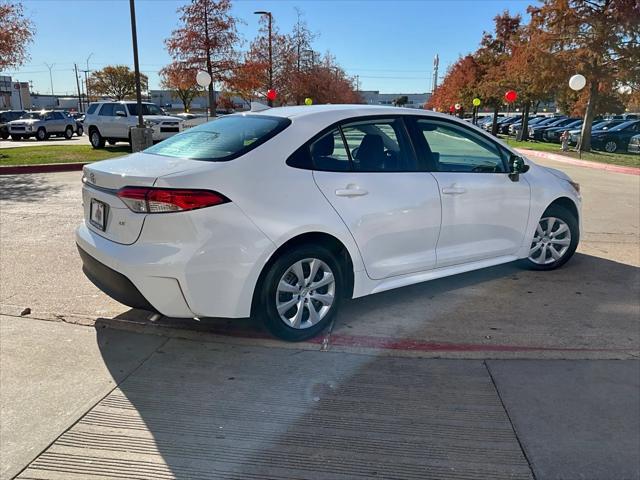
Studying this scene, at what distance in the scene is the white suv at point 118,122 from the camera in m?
19.9

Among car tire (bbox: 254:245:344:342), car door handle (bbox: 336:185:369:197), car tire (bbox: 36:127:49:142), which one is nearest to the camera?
car tire (bbox: 254:245:344:342)

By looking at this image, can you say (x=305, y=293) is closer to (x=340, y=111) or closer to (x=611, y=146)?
(x=340, y=111)

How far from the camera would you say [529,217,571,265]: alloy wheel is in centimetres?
546

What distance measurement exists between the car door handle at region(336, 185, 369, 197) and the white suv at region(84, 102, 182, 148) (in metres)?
17.5

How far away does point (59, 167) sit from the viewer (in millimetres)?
14398

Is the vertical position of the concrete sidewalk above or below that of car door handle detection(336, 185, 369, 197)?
below

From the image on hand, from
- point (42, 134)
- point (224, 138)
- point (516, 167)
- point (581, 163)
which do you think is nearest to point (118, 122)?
point (42, 134)

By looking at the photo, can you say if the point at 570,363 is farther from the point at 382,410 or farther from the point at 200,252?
the point at 200,252

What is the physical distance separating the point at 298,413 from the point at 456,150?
2.97m

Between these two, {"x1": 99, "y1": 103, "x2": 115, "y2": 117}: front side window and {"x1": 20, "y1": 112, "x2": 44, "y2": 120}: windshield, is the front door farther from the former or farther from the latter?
{"x1": 20, "y1": 112, "x2": 44, "y2": 120}: windshield

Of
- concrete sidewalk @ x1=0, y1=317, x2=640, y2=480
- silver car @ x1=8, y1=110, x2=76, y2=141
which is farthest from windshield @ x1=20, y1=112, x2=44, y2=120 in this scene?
concrete sidewalk @ x1=0, y1=317, x2=640, y2=480

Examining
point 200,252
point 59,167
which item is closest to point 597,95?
point 59,167

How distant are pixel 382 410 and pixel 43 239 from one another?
5.31m

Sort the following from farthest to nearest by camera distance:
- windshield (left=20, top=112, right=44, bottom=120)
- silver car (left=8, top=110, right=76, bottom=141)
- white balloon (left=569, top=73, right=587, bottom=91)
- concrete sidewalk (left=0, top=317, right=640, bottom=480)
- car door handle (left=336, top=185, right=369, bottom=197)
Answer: windshield (left=20, top=112, right=44, bottom=120)
silver car (left=8, top=110, right=76, bottom=141)
white balloon (left=569, top=73, right=587, bottom=91)
car door handle (left=336, top=185, right=369, bottom=197)
concrete sidewalk (left=0, top=317, right=640, bottom=480)
